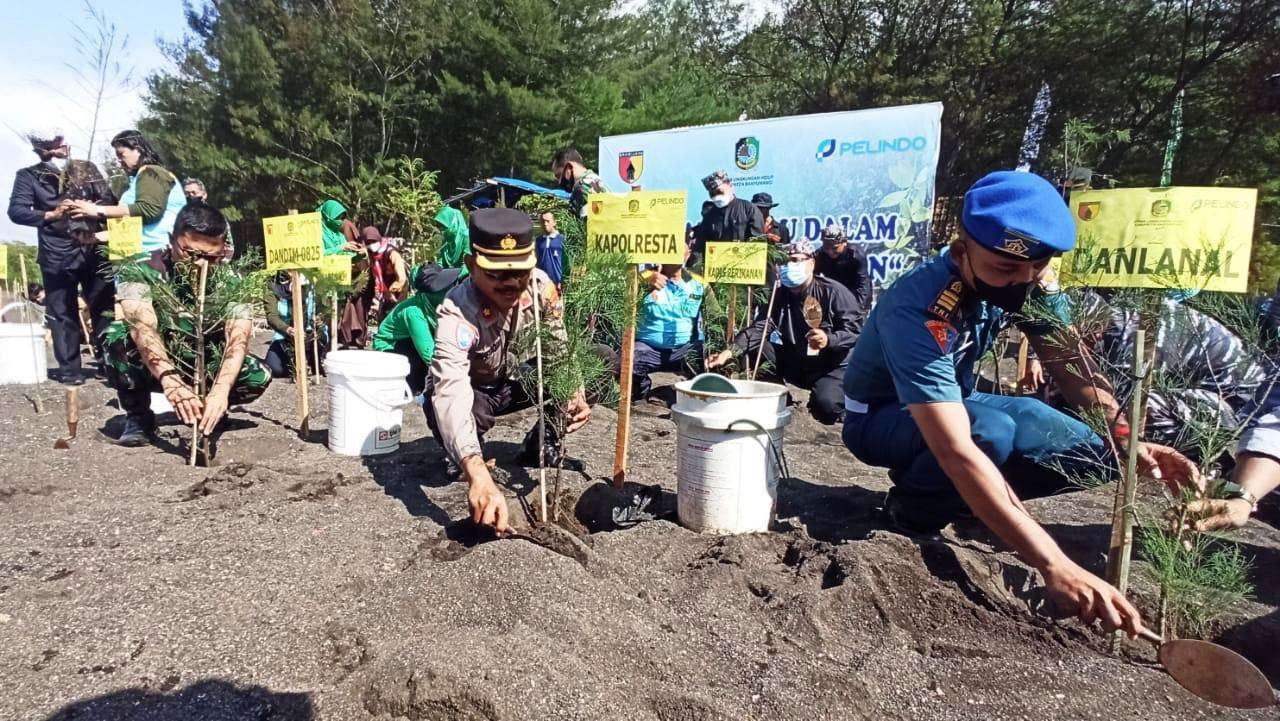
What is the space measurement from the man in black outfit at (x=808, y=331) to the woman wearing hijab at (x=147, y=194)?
4.35 m

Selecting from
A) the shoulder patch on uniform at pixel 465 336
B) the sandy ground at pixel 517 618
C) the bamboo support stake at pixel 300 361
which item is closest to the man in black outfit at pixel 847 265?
the sandy ground at pixel 517 618

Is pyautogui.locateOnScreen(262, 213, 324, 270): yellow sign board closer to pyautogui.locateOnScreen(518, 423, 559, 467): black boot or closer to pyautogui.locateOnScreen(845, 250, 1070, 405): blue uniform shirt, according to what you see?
pyautogui.locateOnScreen(518, 423, 559, 467): black boot

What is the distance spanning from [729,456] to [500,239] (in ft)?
4.16

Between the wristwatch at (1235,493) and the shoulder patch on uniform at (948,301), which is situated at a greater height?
the shoulder patch on uniform at (948,301)

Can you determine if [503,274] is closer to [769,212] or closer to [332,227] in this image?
[332,227]

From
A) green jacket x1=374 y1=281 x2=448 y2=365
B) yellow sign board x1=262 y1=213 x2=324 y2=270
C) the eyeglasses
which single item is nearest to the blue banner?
green jacket x1=374 y1=281 x2=448 y2=365

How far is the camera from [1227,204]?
212cm

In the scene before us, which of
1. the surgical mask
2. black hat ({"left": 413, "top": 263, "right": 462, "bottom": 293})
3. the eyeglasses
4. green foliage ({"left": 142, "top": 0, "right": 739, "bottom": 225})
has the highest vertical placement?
green foliage ({"left": 142, "top": 0, "right": 739, "bottom": 225})

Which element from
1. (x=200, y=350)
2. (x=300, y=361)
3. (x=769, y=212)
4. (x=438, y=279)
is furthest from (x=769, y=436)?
(x=769, y=212)

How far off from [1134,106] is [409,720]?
18844 millimetres

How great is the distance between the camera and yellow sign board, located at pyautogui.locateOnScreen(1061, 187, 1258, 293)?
2.12 m

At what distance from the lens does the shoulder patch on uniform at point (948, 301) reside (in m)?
2.34

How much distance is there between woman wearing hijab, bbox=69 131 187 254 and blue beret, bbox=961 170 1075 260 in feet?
17.3

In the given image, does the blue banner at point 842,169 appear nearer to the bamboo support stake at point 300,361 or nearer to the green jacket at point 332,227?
the green jacket at point 332,227
